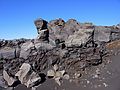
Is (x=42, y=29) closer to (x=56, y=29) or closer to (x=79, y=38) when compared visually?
(x=56, y=29)

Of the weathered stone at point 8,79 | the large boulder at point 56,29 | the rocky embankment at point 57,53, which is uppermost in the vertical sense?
the large boulder at point 56,29

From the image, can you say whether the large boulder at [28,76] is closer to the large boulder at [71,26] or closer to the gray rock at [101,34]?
the large boulder at [71,26]

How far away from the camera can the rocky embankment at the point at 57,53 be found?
8797 millimetres

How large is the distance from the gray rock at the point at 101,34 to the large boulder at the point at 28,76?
3444 mm

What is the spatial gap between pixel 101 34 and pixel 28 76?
407 centimetres

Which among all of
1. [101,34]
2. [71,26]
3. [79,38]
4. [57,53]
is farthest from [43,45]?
[101,34]

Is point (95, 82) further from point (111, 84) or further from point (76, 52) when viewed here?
point (76, 52)

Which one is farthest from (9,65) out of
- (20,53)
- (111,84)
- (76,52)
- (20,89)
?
(111,84)

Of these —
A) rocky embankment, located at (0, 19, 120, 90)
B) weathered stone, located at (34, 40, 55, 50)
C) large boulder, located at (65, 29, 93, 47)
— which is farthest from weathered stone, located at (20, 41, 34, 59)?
large boulder, located at (65, 29, 93, 47)

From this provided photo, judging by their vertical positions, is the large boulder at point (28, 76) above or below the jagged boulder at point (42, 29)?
below

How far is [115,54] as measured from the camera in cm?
977

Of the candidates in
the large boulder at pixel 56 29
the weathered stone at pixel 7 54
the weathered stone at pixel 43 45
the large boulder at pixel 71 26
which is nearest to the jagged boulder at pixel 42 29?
the large boulder at pixel 56 29

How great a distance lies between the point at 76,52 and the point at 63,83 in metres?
1.66

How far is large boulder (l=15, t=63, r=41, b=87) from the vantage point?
8.45 meters
